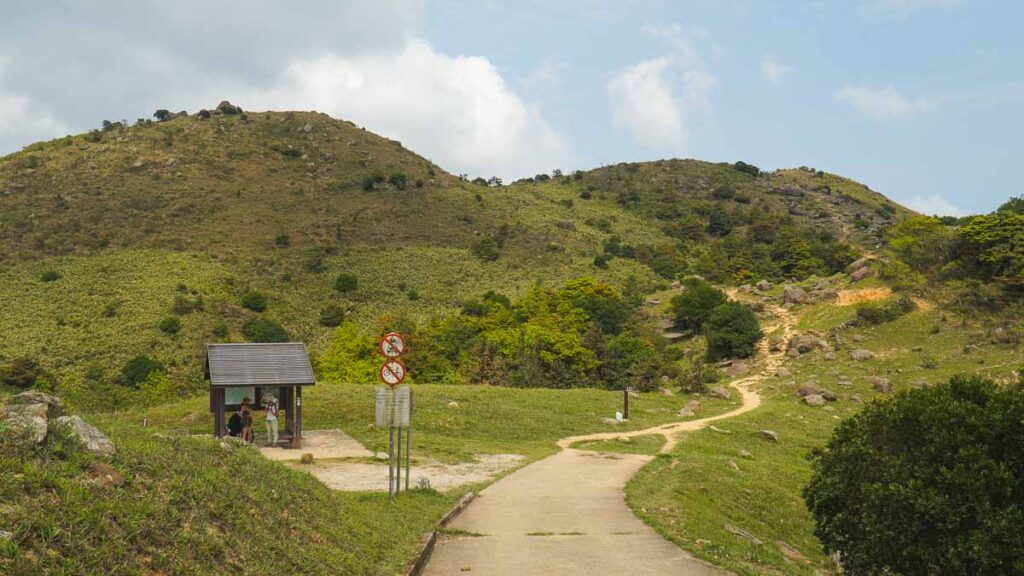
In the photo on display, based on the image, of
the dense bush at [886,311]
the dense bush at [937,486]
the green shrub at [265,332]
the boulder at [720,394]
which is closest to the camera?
the dense bush at [937,486]

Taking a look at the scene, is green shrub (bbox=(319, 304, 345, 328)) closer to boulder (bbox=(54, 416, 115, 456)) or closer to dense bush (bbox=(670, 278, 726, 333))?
dense bush (bbox=(670, 278, 726, 333))

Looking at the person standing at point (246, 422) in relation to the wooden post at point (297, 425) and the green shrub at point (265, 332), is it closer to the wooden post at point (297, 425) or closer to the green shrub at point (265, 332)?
the wooden post at point (297, 425)

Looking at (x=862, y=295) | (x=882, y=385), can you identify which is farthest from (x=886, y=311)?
(x=882, y=385)

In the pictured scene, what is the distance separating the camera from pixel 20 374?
43906mm

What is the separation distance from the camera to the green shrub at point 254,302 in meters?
63.5

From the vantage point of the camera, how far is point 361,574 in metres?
8.32

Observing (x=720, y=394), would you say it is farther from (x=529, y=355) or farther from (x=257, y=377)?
(x=257, y=377)

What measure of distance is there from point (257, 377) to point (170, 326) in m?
40.0

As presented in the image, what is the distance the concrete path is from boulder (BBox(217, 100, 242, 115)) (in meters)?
126

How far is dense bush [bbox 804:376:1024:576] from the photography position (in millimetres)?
8578

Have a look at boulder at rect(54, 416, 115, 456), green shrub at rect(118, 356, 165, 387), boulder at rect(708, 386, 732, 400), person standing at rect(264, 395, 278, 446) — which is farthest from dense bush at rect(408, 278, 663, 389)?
boulder at rect(54, 416, 115, 456)

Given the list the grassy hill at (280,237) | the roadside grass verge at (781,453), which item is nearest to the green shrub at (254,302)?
the grassy hill at (280,237)

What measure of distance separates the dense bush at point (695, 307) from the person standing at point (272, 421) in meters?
44.8

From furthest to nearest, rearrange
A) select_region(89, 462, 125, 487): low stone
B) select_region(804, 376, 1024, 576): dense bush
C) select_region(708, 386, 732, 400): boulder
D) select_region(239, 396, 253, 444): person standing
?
1. select_region(708, 386, 732, 400): boulder
2. select_region(239, 396, 253, 444): person standing
3. select_region(804, 376, 1024, 576): dense bush
4. select_region(89, 462, 125, 487): low stone
